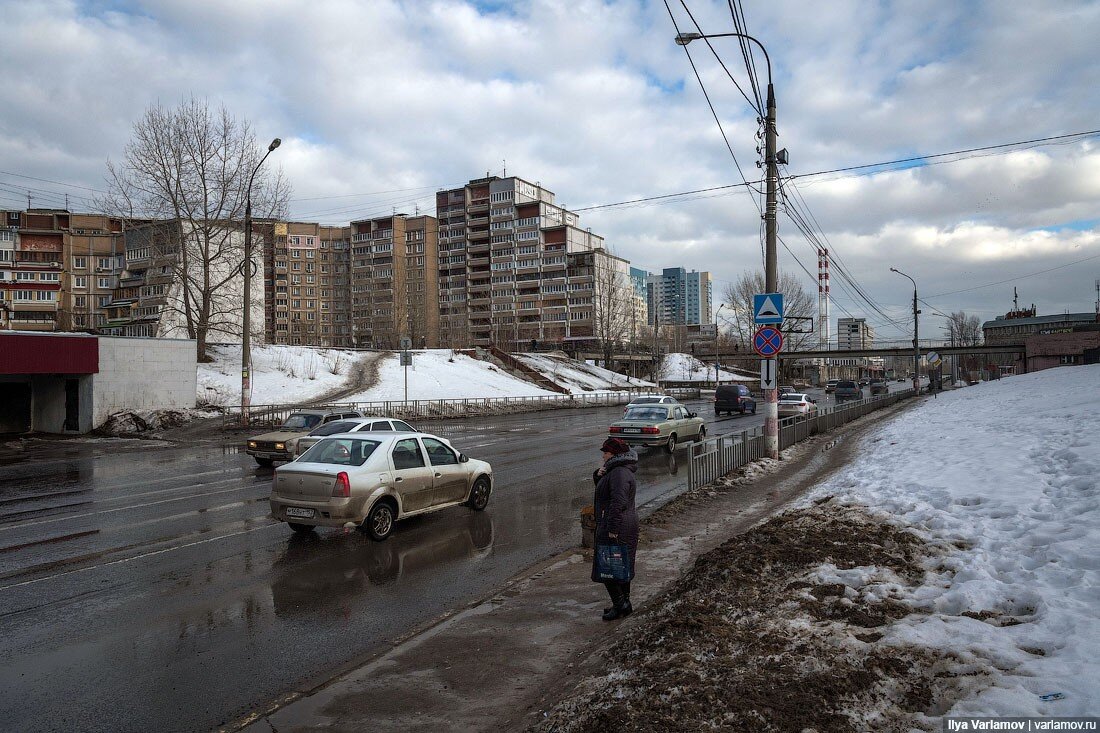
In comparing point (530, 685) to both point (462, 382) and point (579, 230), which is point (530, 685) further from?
point (579, 230)

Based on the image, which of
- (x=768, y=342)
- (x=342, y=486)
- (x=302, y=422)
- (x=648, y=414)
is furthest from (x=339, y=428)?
(x=768, y=342)

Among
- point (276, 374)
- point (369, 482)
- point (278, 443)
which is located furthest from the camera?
point (276, 374)

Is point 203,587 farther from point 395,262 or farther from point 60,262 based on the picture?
point 395,262

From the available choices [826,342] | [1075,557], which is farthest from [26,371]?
[826,342]

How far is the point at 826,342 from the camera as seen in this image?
268ft

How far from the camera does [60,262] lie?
94500 millimetres

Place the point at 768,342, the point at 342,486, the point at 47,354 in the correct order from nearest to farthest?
1. the point at 342,486
2. the point at 768,342
3. the point at 47,354

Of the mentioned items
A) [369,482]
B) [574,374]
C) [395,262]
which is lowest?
[369,482]

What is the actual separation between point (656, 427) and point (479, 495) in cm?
905

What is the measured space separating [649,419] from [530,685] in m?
15.4

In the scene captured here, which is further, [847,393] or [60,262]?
[60,262]

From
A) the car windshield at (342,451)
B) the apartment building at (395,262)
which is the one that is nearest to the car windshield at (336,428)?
the car windshield at (342,451)

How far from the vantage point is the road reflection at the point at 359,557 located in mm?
6918

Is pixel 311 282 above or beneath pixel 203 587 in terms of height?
above
